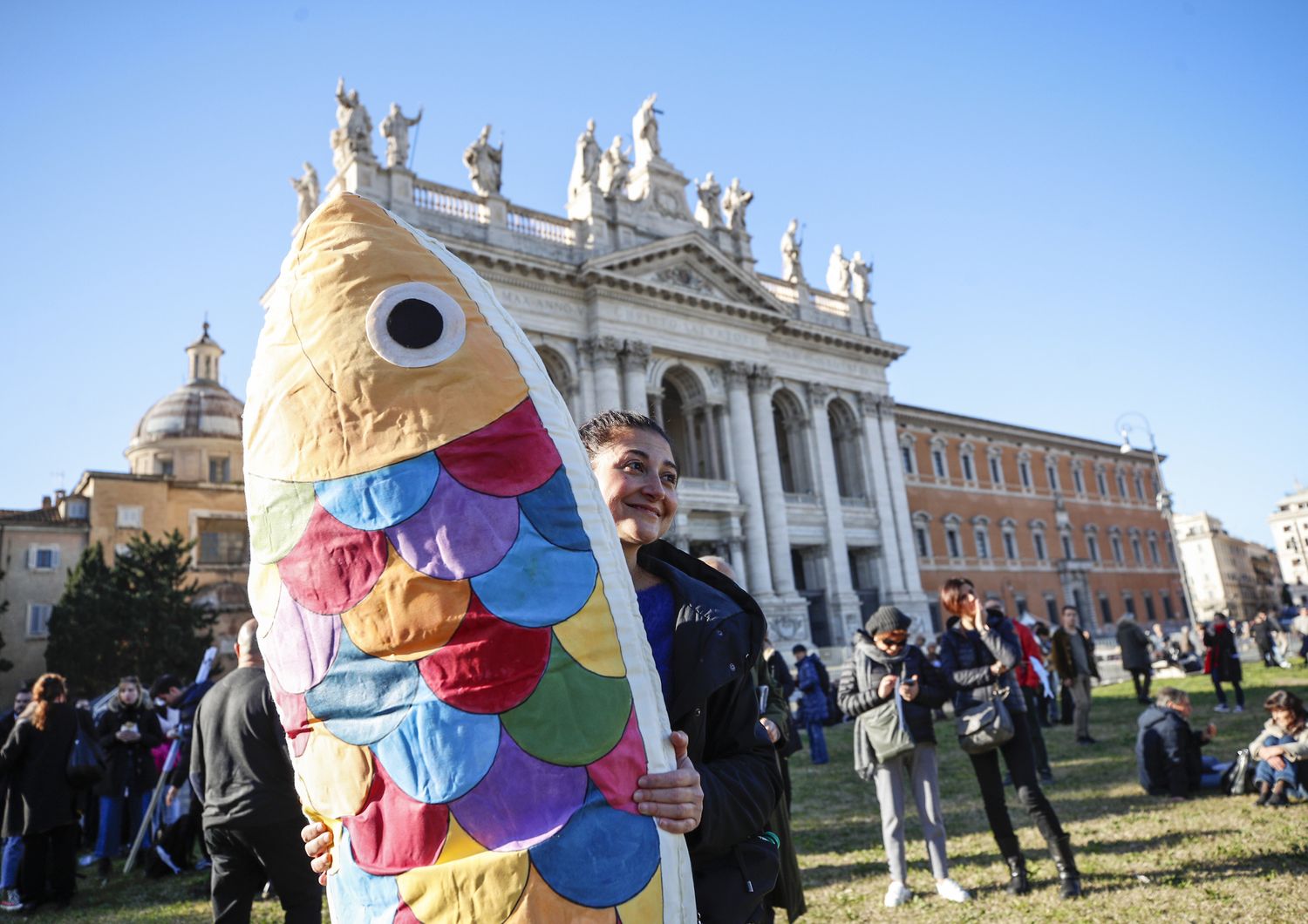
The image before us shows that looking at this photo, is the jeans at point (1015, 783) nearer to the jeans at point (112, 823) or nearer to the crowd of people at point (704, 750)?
the crowd of people at point (704, 750)

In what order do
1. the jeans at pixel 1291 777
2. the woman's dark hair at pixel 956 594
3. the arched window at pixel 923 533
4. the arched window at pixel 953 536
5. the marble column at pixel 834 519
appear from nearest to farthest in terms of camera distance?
the woman's dark hair at pixel 956 594, the jeans at pixel 1291 777, the marble column at pixel 834 519, the arched window at pixel 923 533, the arched window at pixel 953 536

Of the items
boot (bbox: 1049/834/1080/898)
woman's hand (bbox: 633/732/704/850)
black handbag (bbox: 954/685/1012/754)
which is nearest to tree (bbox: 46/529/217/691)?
black handbag (bbox: 954/685/1012/754)

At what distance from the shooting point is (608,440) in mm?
2381

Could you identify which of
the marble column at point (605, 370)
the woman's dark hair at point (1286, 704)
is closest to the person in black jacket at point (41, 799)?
the woman's dark hair at point (1286, 704)

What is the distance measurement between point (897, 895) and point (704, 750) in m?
4.10

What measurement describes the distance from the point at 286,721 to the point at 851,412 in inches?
1251

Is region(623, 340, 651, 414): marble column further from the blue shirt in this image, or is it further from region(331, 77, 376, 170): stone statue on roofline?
the blue shirt

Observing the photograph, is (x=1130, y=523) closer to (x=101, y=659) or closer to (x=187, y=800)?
(x=101, y=659)

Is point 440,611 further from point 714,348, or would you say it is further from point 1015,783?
point 714,348

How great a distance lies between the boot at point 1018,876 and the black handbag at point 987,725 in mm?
684

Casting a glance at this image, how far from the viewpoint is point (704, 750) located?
2.08 metres

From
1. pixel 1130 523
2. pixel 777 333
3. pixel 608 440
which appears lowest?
pixel 608 440

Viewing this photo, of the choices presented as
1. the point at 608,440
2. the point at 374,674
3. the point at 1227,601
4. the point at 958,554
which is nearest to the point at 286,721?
the point at 374,674

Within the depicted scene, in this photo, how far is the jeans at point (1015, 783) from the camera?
5.32 metres
